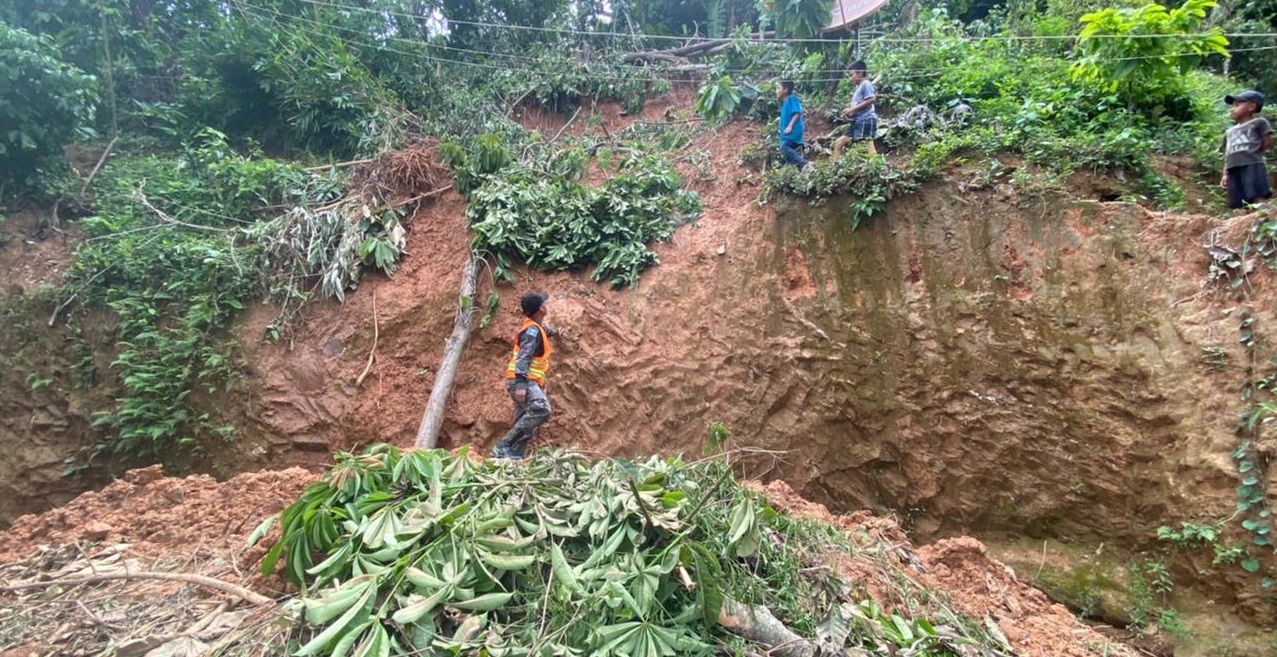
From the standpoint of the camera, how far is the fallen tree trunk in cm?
304

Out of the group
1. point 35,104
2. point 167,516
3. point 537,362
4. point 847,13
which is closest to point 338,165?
point 35,104

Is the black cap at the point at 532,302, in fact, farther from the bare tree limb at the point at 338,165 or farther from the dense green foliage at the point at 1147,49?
the dense green foliage at the point at 1147,49

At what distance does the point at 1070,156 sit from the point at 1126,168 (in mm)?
421

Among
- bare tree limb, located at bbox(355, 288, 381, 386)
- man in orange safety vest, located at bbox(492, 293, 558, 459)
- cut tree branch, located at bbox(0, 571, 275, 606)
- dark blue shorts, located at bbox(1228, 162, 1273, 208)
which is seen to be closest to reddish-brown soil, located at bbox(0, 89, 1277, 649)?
bare tree limb, located at bbox(355, 288, 381, 386)

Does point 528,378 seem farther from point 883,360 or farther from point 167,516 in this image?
point 883,360

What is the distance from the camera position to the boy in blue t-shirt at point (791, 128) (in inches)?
264

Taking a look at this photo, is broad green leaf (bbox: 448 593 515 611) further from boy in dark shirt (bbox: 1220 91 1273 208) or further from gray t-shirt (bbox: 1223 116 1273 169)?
gray t-shirt (bbox: 1223 116 1273 169)

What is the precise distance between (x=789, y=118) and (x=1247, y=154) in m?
3.72

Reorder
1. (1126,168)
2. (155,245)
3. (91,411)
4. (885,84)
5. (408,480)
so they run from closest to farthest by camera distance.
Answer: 1. (408,480)
2. (1126,168)
3. (91,411)
4. (155,245)
5. (885,84)

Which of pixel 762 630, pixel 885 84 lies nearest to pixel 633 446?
pixel 762 630

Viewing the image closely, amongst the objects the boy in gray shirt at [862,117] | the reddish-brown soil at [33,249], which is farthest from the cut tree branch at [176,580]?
the boy in gray shirt at [862,117]

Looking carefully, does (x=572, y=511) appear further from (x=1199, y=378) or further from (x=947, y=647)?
(x=1199, y=378)

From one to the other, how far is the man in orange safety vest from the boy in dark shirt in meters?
5.50

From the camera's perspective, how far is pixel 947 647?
11.2 ft
